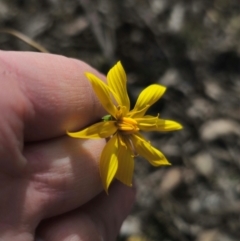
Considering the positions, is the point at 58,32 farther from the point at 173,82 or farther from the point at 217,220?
the point at 217,220

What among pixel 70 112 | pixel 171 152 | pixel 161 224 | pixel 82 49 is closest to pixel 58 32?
pixel 82 49

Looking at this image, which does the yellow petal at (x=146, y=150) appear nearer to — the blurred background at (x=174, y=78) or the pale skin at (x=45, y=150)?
the pale skin at (x=45, y=150)

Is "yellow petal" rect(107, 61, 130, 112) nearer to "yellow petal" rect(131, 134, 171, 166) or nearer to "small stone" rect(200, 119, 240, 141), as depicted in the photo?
"yellow petal" rect(131, 134, 171, 166)

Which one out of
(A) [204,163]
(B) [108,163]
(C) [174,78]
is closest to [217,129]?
(A) [204,163]

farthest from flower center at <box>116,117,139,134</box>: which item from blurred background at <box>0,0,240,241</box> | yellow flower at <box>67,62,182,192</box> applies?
blurred background at <box>0,0,240,241</box>

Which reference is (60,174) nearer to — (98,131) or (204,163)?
(98,131)

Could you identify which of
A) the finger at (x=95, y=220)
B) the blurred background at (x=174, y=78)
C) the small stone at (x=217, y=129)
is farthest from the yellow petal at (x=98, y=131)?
the small stone at (x=217, y=129)
